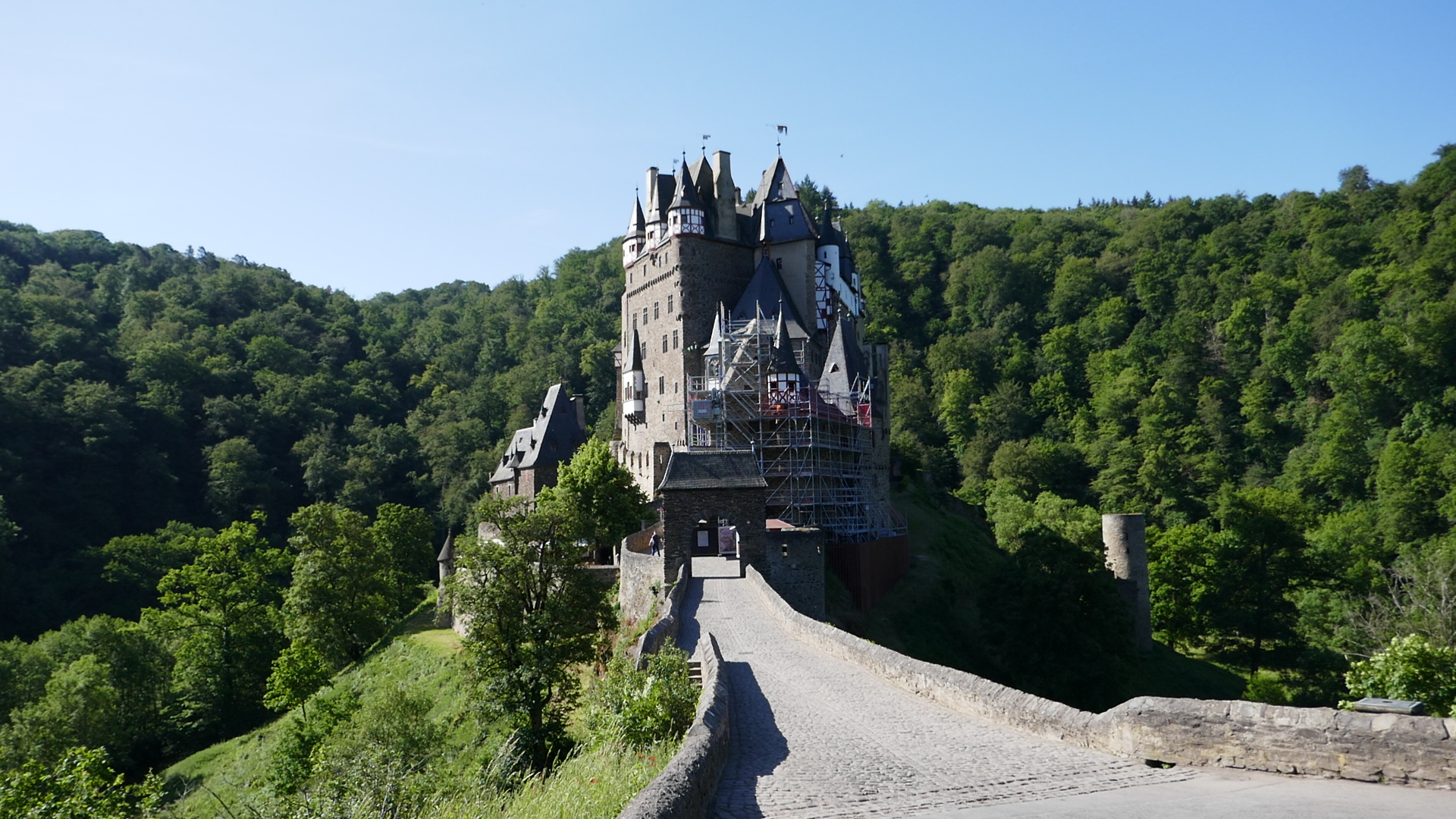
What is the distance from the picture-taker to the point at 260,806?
25.9 metres

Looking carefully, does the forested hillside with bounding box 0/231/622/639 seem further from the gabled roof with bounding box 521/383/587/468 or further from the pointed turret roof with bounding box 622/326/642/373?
the pointed turret roof with bounding box 622/326/642/373

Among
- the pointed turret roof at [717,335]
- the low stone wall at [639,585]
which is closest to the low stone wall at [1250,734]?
the low stone wall at [639,585]

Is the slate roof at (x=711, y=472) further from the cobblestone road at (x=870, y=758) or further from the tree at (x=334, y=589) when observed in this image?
the tree at (x=334, y=589)

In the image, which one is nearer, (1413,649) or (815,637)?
(1413,649)

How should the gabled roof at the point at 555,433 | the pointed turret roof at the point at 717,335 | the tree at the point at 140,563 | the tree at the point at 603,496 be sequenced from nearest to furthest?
1. the tree at the point at 603,496
2. the pointed turret roof at the point at 717,335
3. the gabled roof at the point at 555,433
4. the tree at the point at 140,563

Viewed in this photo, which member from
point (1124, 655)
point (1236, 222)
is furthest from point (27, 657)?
point (1236, 222)

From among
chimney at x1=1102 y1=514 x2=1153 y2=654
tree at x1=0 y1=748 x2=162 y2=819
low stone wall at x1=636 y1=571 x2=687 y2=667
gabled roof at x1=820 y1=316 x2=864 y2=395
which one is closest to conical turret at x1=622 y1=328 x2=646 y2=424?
gabled roof at x1=820 y1=316 x2=864 y2=395

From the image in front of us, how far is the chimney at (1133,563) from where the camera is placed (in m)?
42.4

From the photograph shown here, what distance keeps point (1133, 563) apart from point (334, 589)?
113ft

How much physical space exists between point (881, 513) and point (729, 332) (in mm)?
11199

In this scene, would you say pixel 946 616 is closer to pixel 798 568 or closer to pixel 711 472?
pixel 798 568

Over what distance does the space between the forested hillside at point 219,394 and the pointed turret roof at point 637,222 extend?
89.0 feet

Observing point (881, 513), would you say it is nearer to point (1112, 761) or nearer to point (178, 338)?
point (1112, 761)

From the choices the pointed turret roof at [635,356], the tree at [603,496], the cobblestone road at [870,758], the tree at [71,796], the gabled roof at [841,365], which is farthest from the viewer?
the pointed turret roof at [635,356]
